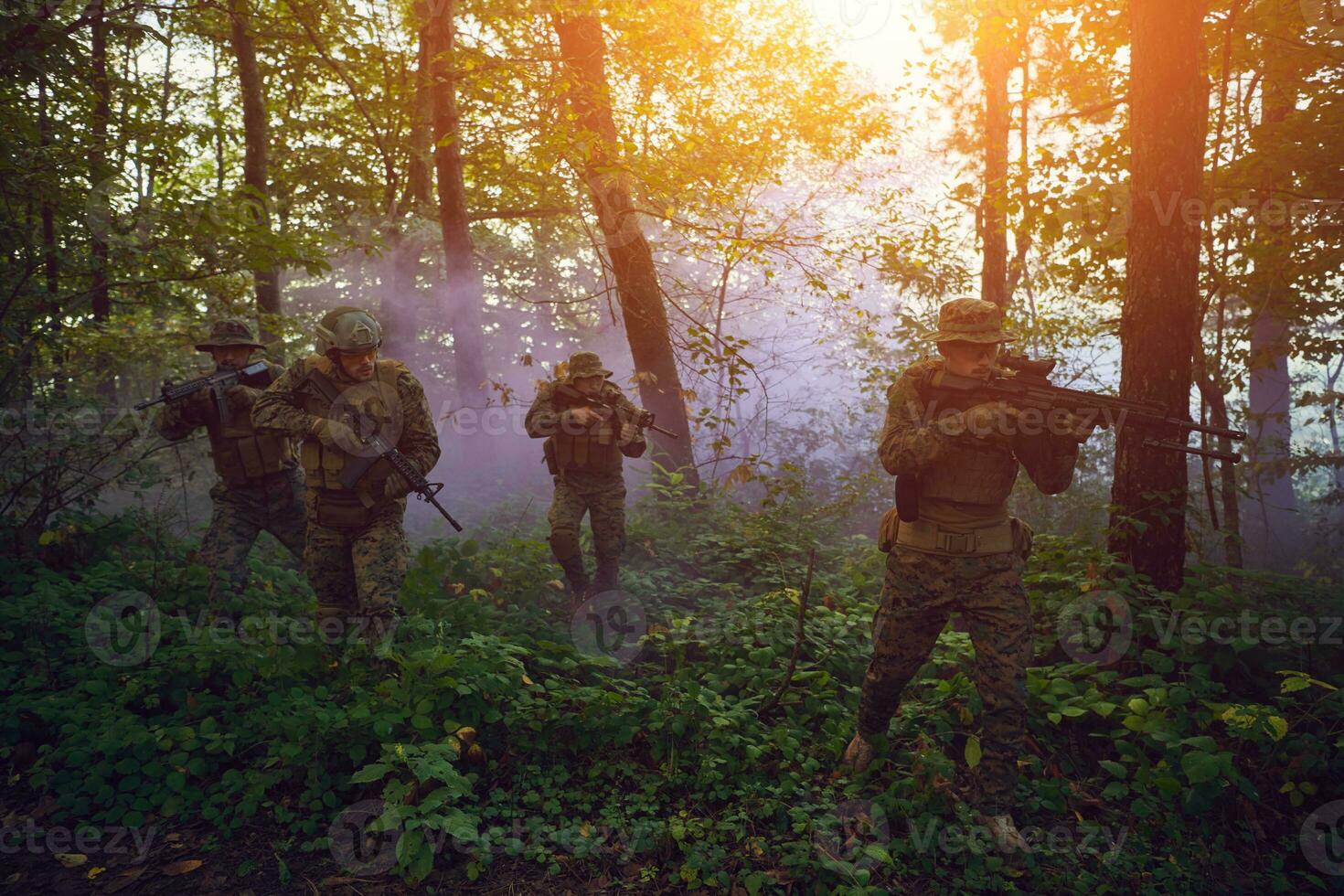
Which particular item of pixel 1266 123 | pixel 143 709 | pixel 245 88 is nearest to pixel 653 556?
pixel 143 709

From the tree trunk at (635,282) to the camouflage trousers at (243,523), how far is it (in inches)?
184

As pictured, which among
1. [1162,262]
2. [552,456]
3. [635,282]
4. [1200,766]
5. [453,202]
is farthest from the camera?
[453,202]

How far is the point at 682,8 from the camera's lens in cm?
1126

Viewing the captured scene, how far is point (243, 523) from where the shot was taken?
5.94m

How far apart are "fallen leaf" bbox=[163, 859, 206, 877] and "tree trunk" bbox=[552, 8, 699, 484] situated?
710 centimetres

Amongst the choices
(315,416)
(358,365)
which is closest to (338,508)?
(315,416)

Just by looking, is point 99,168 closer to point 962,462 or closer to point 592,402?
point 592,402

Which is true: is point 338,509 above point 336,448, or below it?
below

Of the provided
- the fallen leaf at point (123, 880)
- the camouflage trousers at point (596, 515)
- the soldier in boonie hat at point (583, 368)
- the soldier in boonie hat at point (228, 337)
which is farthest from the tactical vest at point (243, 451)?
the fallen leaf at point (123, 880)

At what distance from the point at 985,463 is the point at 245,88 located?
11.2m

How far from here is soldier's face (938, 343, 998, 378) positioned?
3.86 meters

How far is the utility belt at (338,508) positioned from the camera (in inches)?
190

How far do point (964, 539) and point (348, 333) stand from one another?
12.0 feet

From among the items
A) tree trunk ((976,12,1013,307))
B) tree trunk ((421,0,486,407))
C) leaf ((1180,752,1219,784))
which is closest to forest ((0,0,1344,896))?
leaf ((1180,752,1219,784))
